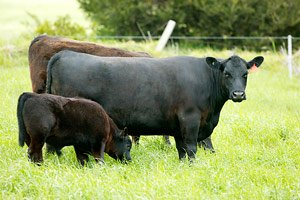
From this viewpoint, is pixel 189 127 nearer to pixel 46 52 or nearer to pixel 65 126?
pixel 65 126

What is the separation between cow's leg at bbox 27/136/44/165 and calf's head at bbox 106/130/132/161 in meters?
1.22

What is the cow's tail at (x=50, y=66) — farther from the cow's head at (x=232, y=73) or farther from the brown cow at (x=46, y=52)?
the cow's head at (x=232, y=73)

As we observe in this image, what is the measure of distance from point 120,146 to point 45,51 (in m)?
2.47

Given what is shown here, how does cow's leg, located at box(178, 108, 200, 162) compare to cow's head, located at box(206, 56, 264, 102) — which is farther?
cow's head, located at box(206, 56, 264, 102)

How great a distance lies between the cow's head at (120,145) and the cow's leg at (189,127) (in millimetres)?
785

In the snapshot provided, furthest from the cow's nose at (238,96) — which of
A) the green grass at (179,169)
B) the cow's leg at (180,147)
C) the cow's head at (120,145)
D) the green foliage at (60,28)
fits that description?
the green foliage at (60,28)

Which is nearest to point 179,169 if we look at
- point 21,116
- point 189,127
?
point 189,127

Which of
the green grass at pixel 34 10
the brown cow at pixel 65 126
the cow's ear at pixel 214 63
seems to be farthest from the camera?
the green grass at pixel 34 10

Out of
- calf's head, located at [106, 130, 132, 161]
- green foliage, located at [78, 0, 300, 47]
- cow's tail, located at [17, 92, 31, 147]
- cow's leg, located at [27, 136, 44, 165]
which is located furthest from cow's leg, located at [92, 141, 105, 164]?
green foliage, located at [78, 0, 300, 47]

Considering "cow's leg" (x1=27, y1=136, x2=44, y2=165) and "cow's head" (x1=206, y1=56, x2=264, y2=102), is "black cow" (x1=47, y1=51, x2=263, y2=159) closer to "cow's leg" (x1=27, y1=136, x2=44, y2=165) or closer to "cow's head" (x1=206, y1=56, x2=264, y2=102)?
"cow's head" (x1=206, y1=56, x2=264, y2=102)

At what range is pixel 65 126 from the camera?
8062 mm

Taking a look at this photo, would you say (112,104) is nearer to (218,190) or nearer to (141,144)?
(141,144)

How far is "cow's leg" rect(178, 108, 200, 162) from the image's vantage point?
347 inches

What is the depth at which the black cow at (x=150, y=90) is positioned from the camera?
8812 millimetres
